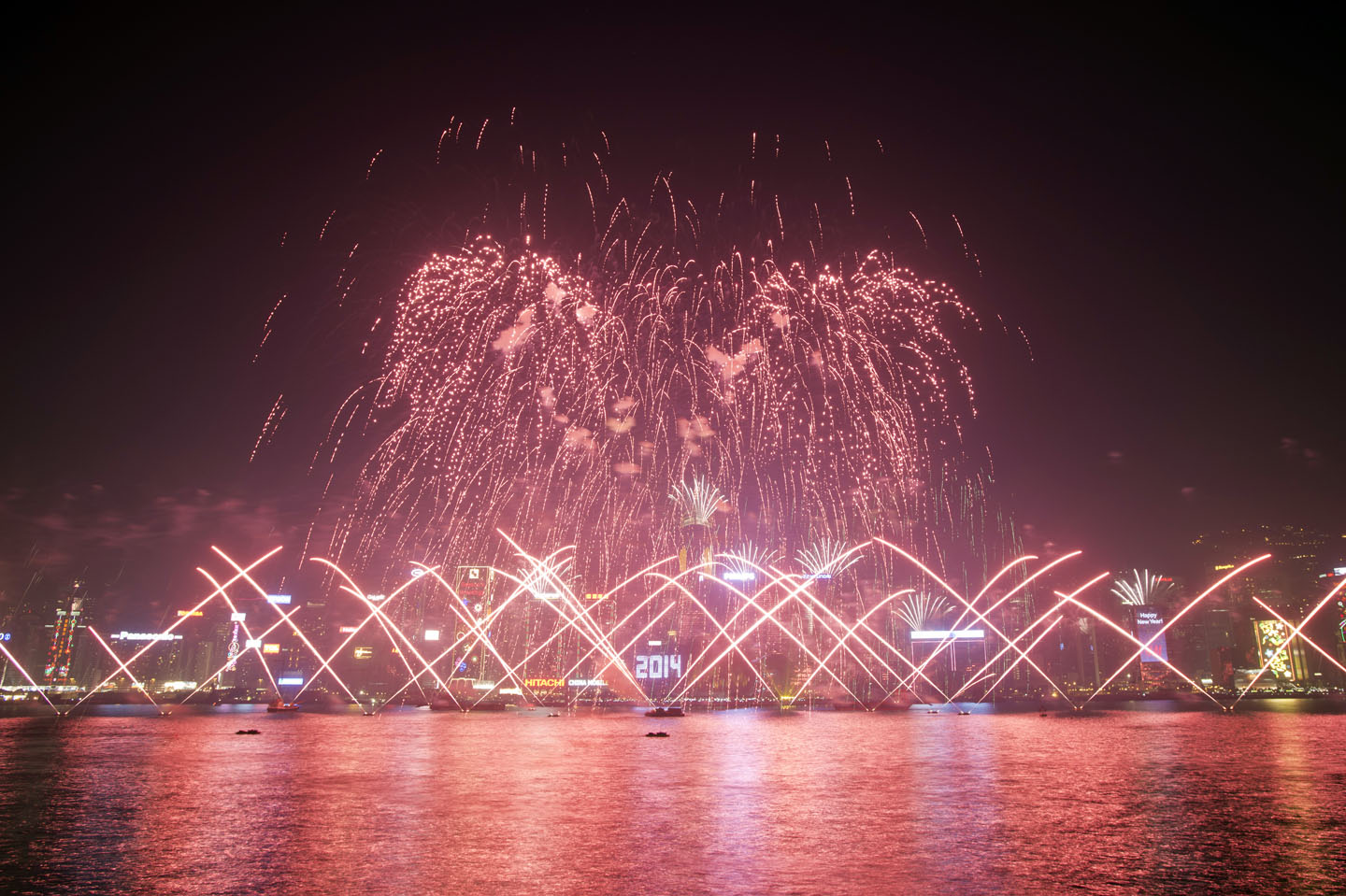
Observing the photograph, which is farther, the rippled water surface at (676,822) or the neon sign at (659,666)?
the neon sign at (659,666)

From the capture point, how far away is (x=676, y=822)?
14.1 m

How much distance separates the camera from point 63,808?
1628 centimetres

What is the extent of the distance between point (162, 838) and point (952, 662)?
206286 millimetres

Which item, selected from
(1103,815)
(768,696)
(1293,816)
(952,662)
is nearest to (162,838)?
(1103,815)

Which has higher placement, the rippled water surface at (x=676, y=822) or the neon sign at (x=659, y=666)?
the rippled water surface at (x=676, y=822)

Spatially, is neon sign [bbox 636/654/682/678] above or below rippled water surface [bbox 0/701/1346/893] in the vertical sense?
below

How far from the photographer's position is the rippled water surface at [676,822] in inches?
404

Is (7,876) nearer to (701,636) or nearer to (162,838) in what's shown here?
(162,838)

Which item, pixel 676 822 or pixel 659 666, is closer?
pixel 676 822

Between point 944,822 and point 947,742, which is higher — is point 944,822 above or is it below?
above

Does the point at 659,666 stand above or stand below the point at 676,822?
below

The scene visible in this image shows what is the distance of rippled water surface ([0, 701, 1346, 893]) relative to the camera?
33.7 feet

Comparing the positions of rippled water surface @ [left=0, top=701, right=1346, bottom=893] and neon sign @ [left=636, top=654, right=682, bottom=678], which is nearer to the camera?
rippled water surface @ [left=0, top=701, right=1346, bottom=893]

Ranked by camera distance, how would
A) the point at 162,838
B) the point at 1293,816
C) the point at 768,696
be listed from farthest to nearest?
1. the point at 768,696
2. the point at 1293,816
3. the point at 162,838
